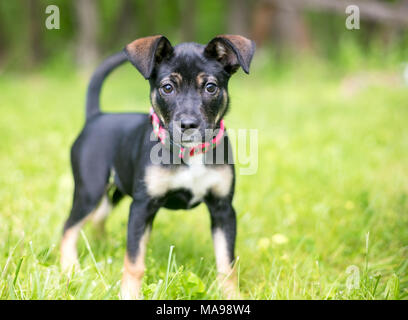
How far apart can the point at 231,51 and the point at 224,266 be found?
1400mm

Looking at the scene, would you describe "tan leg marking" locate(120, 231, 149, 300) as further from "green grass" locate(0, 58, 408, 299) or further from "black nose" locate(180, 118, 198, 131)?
"black nose" locate(180, 118, 198, 131)

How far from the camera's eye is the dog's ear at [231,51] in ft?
9.19

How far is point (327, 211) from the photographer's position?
4.20m

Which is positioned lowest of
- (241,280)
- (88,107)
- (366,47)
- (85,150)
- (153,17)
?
(241,280)

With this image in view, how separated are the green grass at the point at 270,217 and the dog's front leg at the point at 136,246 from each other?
102 millimetres

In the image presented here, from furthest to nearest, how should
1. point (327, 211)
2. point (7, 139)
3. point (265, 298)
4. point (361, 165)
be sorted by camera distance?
point (7, 139) < point (361, 165) < point (327, 211) < point (265, 298)

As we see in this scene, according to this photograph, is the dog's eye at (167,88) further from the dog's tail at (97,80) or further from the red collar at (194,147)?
the dog's tail at (97,80)

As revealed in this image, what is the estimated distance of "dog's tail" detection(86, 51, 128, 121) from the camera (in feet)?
12.0

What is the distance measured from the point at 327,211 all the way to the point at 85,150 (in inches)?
86.6

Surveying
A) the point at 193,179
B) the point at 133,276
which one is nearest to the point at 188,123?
the point at 193,179

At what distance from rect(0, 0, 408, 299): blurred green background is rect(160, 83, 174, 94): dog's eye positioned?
40.4 inches

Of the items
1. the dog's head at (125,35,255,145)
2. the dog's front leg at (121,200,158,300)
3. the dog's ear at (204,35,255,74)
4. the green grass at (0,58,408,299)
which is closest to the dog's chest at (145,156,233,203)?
Result: the dog's front leg at (121,200,158,300)
